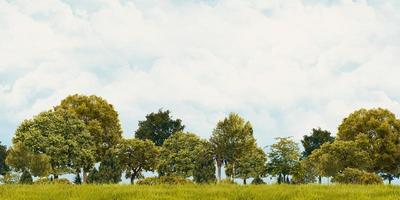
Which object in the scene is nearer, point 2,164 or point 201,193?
point 201,193

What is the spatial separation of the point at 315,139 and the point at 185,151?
131 ft

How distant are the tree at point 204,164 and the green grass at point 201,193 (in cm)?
5754

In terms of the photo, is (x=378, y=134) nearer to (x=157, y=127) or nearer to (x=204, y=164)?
(x=204, y=164)

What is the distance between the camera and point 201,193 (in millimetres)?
21391

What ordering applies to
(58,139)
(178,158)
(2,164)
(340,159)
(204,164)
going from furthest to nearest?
1. (2,164)
2. (178,158)
3. (204,164)
4. (58,139)
5. (340,159)

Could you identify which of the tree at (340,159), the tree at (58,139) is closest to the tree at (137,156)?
the tree at (58,139)

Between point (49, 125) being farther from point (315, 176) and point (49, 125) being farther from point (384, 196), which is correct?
point (384, 196)

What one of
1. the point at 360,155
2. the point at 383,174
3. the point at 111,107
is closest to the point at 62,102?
the point at 111,107

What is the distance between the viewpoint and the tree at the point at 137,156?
271ft

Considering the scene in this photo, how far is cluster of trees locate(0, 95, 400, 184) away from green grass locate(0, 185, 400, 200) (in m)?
45.9

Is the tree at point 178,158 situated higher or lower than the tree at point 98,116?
lower

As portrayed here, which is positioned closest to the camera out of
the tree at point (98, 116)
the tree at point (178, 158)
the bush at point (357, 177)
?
the bush at point (357, 177)

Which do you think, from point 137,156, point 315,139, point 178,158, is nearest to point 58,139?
point 137,156

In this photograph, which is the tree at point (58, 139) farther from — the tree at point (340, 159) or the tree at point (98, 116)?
the tree at point (340, 159)
